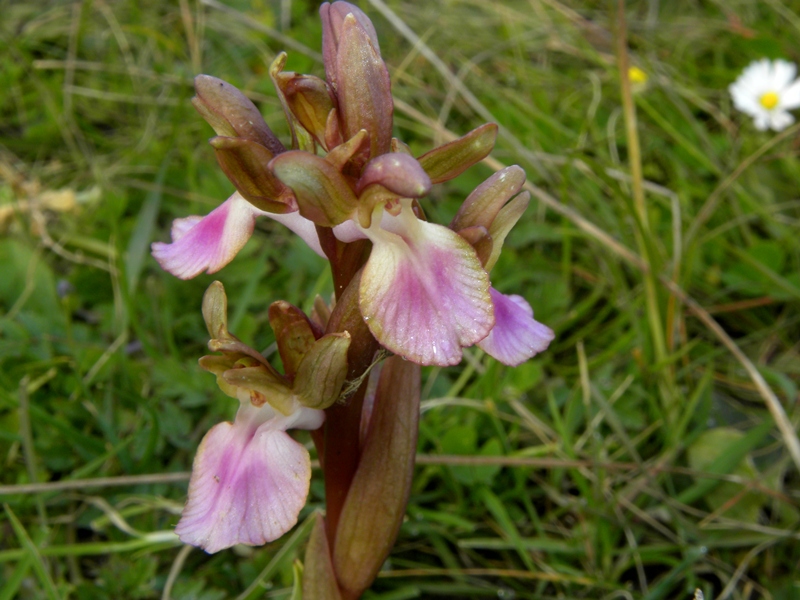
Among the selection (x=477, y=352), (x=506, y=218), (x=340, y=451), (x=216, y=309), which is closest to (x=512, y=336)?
(x=506, y=218)

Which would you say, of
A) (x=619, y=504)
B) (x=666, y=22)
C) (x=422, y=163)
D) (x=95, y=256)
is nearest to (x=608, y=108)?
(x=666, y=22)

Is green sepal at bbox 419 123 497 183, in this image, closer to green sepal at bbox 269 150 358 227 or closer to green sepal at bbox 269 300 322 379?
green sepal at bbox 269 150 358 227

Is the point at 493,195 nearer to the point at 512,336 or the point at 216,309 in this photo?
the point at 512,336

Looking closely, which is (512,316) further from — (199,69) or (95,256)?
(199,69)

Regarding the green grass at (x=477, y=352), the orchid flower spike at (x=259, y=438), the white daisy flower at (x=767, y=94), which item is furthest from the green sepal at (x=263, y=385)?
the white daisy flower at (x=767, y=94)

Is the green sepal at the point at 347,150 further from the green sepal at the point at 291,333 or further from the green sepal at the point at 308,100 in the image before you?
the green sepal at the point at 291,333
